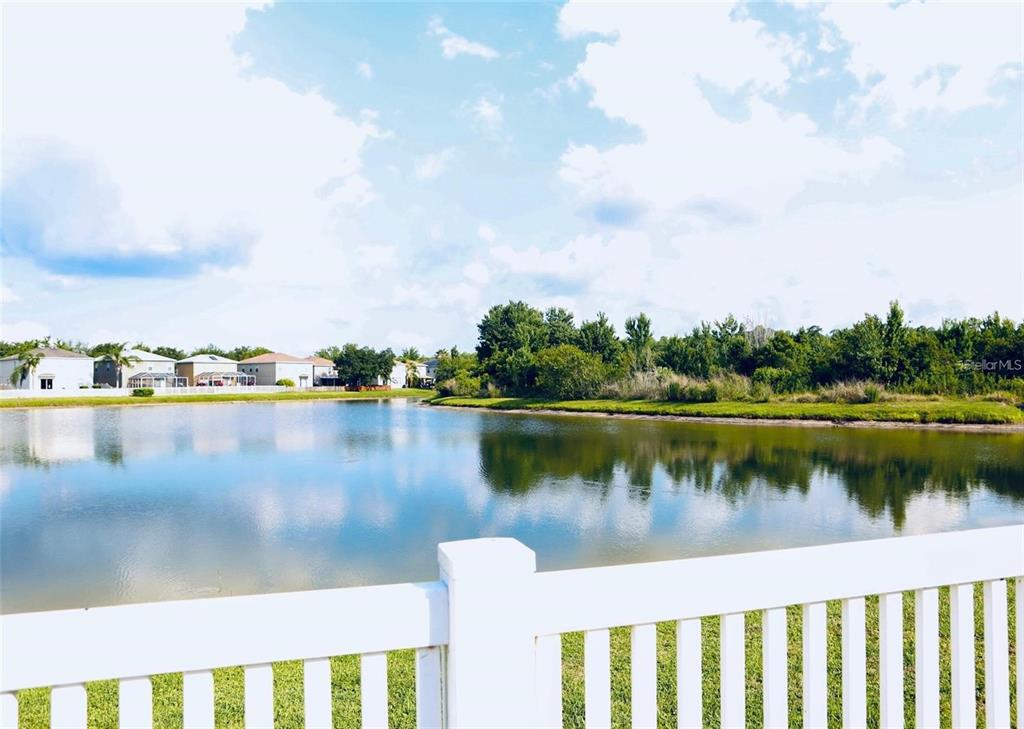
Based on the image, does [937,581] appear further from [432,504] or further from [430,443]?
[430,443]

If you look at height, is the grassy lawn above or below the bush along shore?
below

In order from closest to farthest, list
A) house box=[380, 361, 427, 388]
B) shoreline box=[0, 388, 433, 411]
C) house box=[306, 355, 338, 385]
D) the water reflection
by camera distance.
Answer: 1. the water reflection
2. shoreline box=[0, 388, 433, 411]
3. house box=[306, 355, 338, 385]
4. house box=[380, 361, 427, 388]

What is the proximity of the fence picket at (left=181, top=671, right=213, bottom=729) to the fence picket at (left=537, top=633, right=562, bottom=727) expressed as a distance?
0.52 metres

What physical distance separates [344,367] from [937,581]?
46.9 metres

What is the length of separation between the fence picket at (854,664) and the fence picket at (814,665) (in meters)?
0.06

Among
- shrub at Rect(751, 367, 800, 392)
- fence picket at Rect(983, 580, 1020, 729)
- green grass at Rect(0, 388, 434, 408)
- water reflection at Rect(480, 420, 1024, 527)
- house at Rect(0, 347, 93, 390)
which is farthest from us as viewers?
house at Rect(0, 347, 93, 390)

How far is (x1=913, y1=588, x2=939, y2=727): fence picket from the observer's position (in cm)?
130

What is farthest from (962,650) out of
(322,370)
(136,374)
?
(322,370)

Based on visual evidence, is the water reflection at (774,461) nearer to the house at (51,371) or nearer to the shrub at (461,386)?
the shrub at (461,386)

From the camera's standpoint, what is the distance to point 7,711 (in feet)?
3.07

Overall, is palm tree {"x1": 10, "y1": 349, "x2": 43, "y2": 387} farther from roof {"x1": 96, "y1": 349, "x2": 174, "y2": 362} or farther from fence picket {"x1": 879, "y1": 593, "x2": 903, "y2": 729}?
fence picket {"x1": 879, "y1": 593, "x2": 903, "y2": 729}

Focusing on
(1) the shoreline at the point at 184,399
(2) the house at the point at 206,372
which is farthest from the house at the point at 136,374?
(1) the shoreline at the point at 184,399

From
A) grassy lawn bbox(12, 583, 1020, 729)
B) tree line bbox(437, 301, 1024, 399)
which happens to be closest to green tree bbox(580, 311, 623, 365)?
tree line bbox(437, 301, 1024, 399)

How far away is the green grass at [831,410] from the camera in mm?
15656
